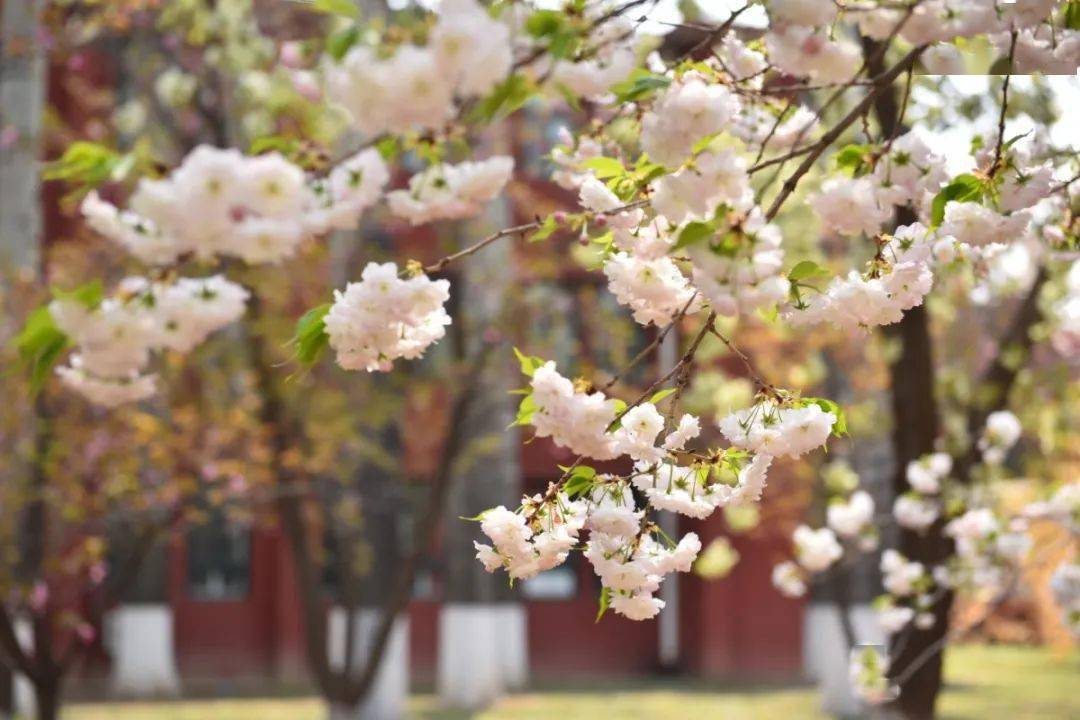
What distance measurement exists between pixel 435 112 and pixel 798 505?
15064 mm

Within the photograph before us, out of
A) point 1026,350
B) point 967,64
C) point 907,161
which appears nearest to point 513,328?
point 1026,350

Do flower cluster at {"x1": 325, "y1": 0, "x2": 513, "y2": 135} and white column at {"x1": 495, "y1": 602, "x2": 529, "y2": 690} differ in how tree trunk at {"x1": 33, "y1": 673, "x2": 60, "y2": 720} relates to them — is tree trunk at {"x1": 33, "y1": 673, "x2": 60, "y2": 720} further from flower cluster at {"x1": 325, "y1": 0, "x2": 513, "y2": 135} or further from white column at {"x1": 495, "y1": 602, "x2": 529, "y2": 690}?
flower cluster at {"x1": 325, "y1": 0, "x2": 513, "y2": 135}

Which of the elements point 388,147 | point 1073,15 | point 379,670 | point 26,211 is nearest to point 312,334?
point 388,147

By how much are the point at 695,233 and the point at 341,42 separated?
72cm

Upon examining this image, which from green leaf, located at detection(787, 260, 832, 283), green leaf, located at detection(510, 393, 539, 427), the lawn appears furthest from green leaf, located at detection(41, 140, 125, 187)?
the lawn

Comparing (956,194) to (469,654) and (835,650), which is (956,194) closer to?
(835,650)

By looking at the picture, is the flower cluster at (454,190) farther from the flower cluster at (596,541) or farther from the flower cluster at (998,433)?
the flower cluster at (998,433)

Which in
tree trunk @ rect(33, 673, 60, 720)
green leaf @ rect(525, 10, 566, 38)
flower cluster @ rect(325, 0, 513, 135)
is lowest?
tree trunk @ rect(33, 673, 60, 720)

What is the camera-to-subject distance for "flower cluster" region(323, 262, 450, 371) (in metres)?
3.19

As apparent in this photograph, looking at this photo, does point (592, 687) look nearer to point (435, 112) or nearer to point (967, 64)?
point (967, 64)

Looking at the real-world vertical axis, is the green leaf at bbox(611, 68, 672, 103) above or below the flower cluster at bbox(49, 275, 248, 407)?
above

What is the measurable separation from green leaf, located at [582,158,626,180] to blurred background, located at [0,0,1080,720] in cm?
276

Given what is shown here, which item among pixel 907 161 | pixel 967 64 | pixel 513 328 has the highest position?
pixel 513 328

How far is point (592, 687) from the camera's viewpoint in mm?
20562
